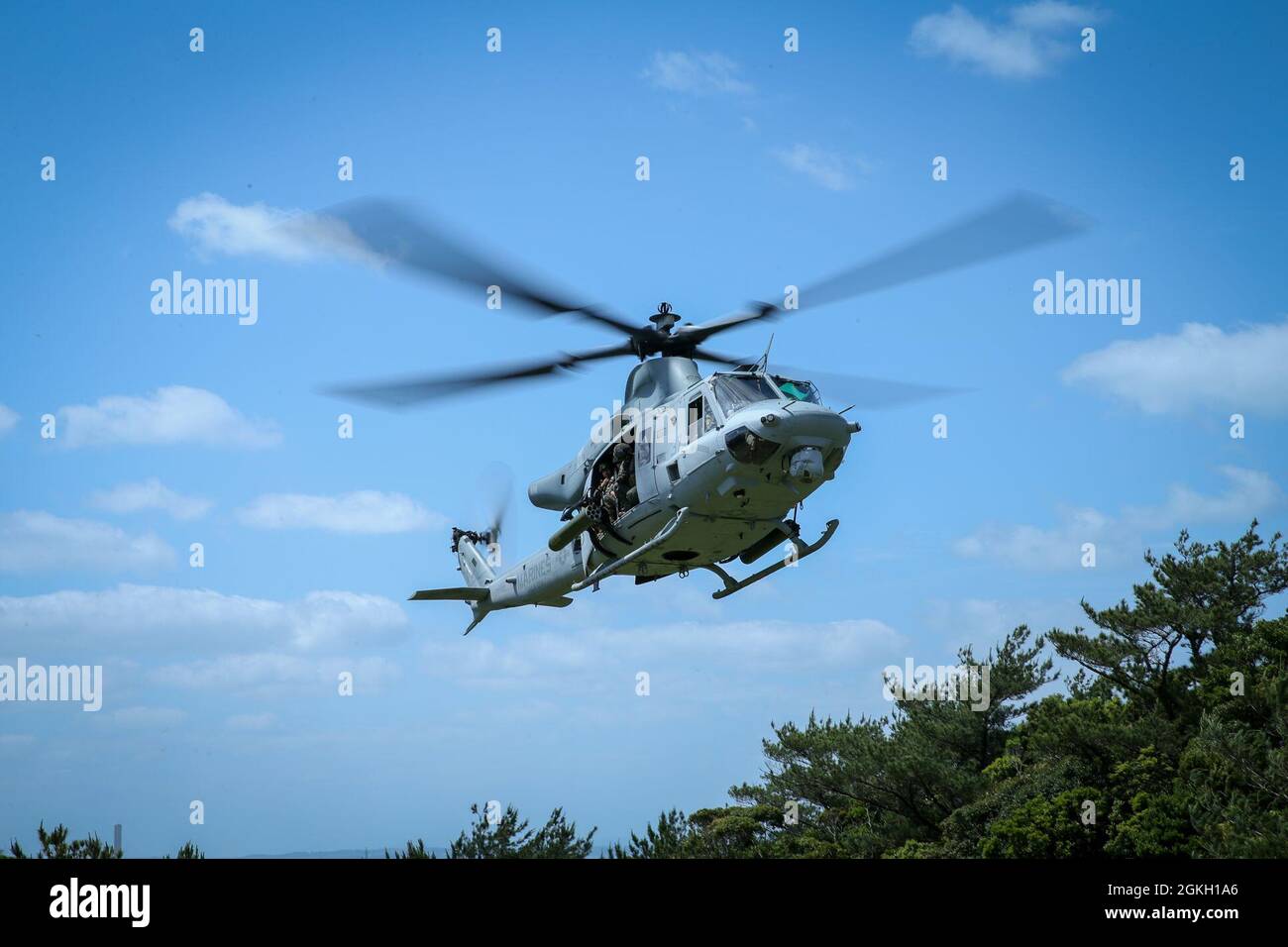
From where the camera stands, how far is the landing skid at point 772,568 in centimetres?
1792

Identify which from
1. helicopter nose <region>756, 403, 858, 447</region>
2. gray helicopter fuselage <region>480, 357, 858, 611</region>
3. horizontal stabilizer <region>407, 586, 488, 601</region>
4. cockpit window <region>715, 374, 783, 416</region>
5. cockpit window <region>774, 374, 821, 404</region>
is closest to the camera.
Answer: helicopter nose <region>756, 403, 858, 447</region>

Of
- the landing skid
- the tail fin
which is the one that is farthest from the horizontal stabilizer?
the landing skid

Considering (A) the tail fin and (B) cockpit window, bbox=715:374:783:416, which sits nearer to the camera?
(B) cockpit window, bbox=715:374:783:416

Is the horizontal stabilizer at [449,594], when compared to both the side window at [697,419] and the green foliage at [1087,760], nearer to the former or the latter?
the side window at [697,419]

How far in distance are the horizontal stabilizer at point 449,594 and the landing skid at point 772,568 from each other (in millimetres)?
5945

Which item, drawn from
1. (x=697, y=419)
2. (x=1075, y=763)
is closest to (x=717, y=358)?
(x=697, y=419)

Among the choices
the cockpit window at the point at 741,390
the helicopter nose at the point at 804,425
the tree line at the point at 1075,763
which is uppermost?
the cockpit window at the point at 741,390

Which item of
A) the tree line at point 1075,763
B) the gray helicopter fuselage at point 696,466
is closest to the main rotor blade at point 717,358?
the gray helicopter fuselage at point 696,466

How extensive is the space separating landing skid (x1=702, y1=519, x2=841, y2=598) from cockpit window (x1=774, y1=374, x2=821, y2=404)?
2.01m

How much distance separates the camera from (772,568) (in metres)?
18.7

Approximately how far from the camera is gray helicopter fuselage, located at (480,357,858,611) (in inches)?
642

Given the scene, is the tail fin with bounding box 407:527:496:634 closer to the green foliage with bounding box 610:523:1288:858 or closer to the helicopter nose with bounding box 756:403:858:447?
the helicopter nose with bounding box 756:403:858:447
